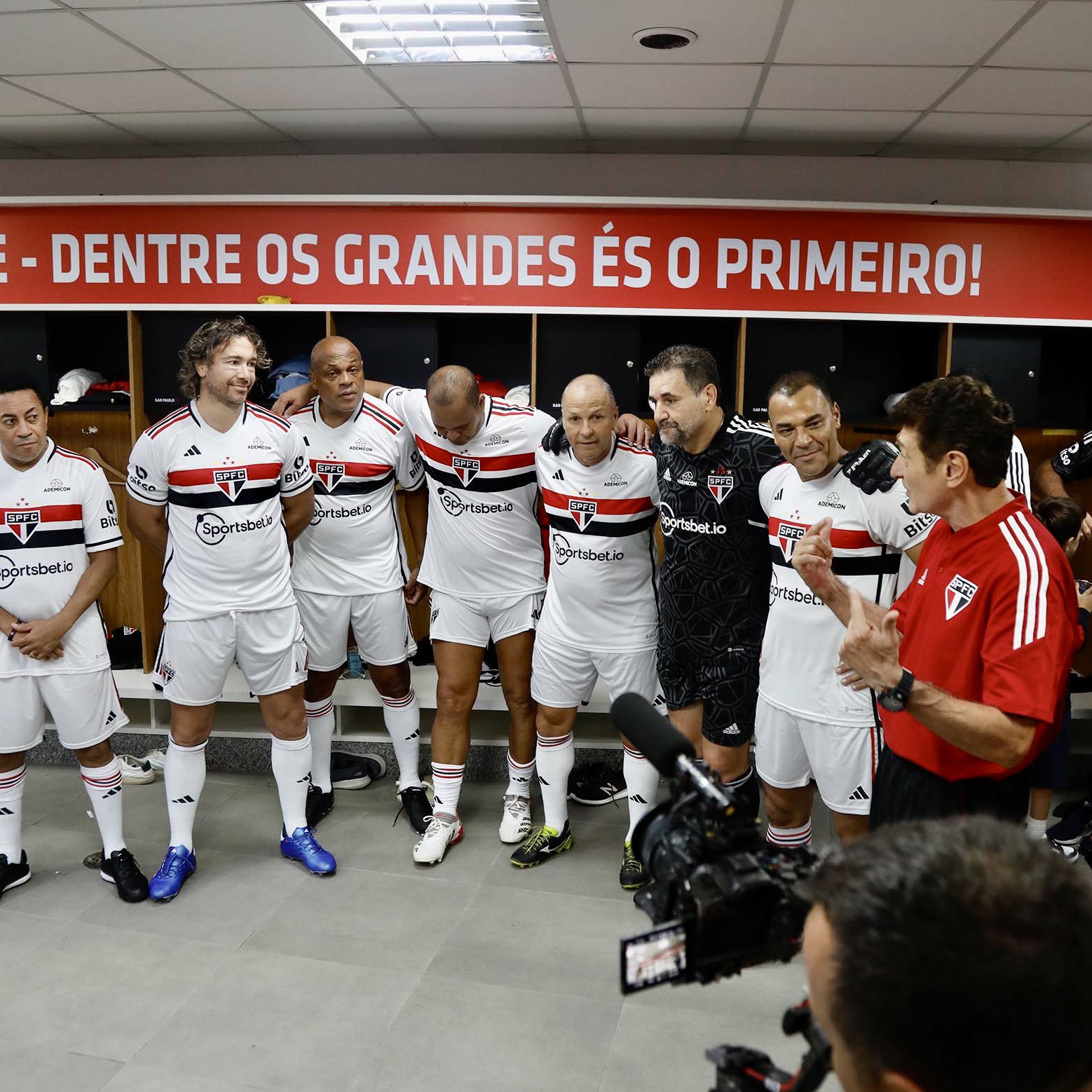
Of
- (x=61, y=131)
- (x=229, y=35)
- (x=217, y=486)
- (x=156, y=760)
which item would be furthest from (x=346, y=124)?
(x=156, y=760)

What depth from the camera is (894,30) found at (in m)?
2.83

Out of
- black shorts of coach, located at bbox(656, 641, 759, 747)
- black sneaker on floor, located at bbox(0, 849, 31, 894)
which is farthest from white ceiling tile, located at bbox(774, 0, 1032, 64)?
black sneaker on floor, located at bbox(0, 849, 31, 894)

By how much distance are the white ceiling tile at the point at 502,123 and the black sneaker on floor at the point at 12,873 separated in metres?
3.03

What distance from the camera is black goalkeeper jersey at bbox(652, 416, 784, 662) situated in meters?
2.63

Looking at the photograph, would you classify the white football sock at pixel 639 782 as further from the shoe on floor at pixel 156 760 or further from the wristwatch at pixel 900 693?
the shoe on floor at pixel 156 760

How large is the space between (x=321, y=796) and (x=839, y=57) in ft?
9.98

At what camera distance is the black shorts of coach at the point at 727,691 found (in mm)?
2674

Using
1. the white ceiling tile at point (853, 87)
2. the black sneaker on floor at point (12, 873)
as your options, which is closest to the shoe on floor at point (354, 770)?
the black sneaker on floor at point (12, 873)

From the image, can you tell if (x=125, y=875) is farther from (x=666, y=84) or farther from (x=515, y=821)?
(x=666, y=84)

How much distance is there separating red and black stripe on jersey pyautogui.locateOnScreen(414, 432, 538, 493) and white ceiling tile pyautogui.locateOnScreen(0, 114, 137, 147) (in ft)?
7.40

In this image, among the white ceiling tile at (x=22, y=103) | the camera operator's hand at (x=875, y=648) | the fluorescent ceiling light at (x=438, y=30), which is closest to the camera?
the camera operator's hand at (x=875, y=648)

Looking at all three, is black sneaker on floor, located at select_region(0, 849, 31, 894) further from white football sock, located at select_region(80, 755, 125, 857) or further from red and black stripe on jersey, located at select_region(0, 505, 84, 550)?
red and black stripe on jersey, located at select_region(0, 505, 84, 550)

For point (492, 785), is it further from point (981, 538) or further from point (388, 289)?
point (981, 538)

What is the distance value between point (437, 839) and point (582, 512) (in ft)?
3.80
